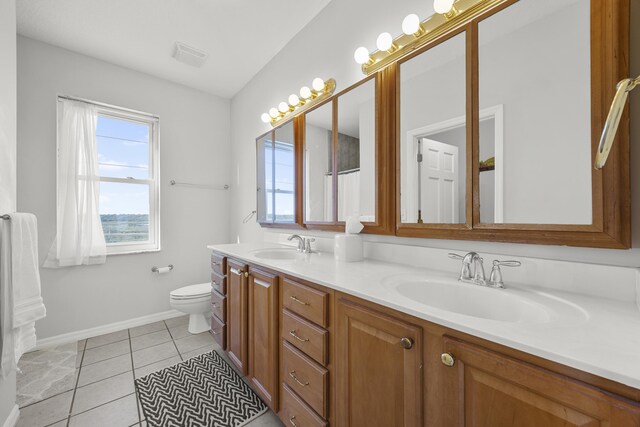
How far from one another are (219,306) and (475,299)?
1.72 meters

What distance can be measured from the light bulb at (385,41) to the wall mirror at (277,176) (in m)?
0.97

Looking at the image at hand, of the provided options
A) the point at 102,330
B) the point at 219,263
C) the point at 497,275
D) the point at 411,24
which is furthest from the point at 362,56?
the point at 102,330

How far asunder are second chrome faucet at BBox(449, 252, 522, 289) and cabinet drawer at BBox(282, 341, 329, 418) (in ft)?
2.21

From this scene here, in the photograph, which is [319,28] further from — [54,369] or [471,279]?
[54,369]

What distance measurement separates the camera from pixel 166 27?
2.00 meters

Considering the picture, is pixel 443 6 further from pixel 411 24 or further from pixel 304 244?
pixel 304 244

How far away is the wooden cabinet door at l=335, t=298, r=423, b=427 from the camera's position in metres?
0.73

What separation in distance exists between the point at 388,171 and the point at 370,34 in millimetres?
845

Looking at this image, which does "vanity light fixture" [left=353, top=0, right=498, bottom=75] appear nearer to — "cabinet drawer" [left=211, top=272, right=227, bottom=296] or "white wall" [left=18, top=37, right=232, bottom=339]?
"cabinet drawer" [left=211, top=272, right=227, bottom=296]

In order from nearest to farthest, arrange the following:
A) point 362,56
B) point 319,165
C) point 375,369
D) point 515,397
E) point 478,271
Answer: point 515,397, point 375,369, point 478,271, point 362,56, point 319,165

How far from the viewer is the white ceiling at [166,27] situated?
1.81 m

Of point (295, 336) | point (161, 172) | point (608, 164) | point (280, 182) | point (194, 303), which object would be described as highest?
point (161, 172)

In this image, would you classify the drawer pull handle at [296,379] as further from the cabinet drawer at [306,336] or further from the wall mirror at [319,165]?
the wall mirror at [319,165]

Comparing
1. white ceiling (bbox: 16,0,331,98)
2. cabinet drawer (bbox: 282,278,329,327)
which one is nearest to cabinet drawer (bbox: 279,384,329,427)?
cabinet drawer (bbox: 282,278,329,327)
